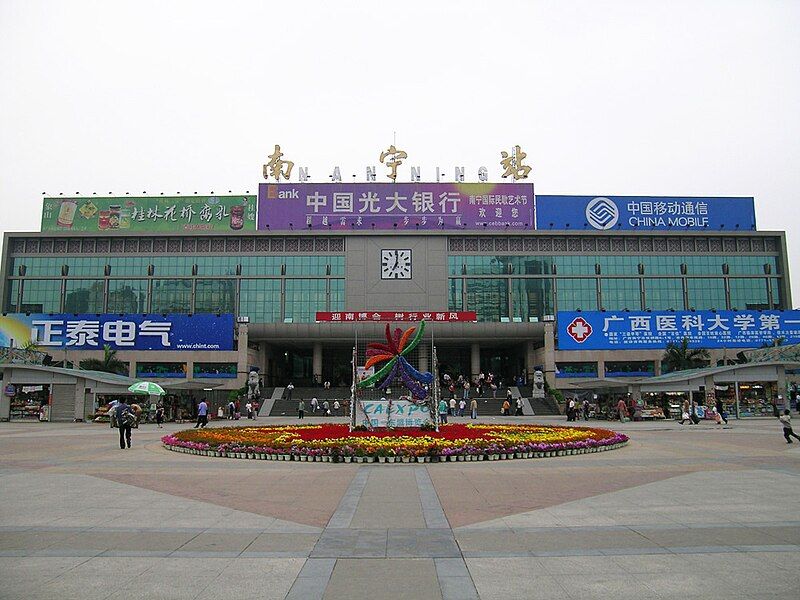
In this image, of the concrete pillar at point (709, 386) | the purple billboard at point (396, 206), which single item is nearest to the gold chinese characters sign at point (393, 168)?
the purple billboard at point (396, 206)

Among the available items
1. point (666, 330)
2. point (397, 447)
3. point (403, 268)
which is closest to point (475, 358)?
point (403, 268)

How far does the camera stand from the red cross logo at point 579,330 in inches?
2249

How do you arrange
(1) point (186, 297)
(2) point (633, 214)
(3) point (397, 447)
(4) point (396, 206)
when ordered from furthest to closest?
(2) point (633, 214) → (4) point (396, 206) → (1) point (186, 297) → (3) point (397, 447)

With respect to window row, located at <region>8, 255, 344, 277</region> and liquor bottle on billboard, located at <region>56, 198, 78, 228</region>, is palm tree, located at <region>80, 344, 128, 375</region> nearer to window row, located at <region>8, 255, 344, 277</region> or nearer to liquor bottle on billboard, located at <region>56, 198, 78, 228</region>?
window row, located at <region>8, 255, 344, 277</region>

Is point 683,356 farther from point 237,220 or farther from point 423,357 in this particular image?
point 237,220

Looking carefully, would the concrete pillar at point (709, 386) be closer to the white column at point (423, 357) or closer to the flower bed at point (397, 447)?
the flower bed at point (397, 447)

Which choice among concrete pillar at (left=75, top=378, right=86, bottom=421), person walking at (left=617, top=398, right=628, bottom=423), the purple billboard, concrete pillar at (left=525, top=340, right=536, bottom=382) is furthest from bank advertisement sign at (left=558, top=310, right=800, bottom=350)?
concrete pillar at (left=75, top=378, right=86, bottom=421)

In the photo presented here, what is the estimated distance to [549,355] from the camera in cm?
5753

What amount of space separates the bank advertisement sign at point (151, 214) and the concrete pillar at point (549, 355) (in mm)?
30365

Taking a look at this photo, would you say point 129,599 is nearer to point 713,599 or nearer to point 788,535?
point 713,599

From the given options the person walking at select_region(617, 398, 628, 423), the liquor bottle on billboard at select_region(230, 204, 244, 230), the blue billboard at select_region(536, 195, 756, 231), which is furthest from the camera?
the liquor bottle on billboard at select_region(230, 204, 244, 230)

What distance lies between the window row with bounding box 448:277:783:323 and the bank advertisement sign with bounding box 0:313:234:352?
887 inches

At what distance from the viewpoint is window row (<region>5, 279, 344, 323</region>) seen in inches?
2504

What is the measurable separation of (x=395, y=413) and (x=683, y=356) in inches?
1461
